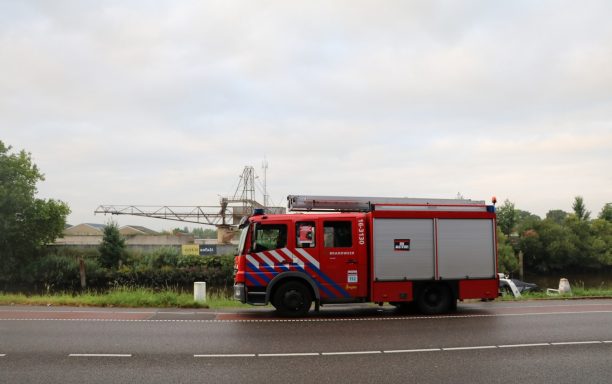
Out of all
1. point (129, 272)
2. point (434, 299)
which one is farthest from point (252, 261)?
point (129, 272)

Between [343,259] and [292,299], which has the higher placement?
[343,259]

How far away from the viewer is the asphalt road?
753 centimetres

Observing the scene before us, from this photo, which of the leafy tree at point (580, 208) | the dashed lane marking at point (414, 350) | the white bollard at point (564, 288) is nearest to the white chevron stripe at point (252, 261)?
the dashed lane marking at point (414, 350)

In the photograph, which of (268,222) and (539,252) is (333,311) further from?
(539,252)

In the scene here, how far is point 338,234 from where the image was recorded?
46.2 ft

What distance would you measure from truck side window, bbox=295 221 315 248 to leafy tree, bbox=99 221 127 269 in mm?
32986

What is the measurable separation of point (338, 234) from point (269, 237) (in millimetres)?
1724

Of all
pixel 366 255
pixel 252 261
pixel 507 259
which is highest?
pixel 366 255

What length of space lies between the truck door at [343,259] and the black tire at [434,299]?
158 cm

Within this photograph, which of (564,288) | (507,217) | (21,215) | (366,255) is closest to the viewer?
(366,255)

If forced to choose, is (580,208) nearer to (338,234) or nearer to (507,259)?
(507,259)

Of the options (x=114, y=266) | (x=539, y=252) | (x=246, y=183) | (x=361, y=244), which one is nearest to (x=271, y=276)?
(x=361, y=244)

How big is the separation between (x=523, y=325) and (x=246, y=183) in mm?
64168

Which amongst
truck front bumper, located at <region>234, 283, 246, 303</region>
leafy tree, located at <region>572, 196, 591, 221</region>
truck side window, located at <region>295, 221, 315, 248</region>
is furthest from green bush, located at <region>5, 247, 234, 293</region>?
leafy tree, located at <region>572, 196, 591, 221</region>
